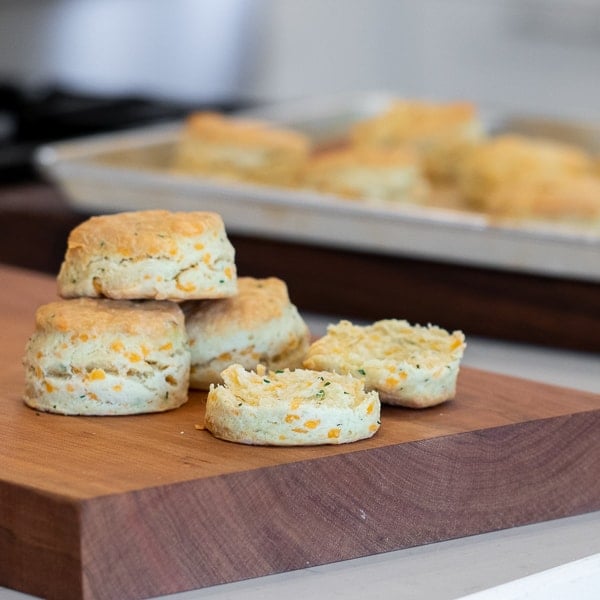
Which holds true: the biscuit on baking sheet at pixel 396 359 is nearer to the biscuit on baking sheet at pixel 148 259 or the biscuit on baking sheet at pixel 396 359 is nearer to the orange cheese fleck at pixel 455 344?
the orange cheese fleck at pixel 455 344

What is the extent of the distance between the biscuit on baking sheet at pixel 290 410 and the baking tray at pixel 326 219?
0.63 metres

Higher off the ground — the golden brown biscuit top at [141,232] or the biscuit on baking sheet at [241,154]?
the golden brown biscuit top at [141,232]

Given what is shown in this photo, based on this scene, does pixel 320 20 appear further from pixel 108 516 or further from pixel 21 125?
pixel 108 516

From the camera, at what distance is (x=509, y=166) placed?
92.8 inches

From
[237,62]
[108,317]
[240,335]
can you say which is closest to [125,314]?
[108,317]

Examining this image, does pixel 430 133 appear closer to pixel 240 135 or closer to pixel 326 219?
pixel 240 135

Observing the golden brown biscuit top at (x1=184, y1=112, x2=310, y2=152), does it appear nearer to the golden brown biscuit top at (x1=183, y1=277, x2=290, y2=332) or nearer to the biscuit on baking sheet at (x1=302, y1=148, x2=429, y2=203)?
the biscuit on baking sheet at (x1=302, y1=148, x2=429, y2=203)

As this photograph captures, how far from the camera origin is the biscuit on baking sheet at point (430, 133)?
2.61 m

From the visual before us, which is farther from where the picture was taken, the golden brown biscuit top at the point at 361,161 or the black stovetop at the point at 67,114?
the black stovetop at the point at 67,114

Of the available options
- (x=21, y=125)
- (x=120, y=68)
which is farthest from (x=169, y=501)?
(x=120, y=68)

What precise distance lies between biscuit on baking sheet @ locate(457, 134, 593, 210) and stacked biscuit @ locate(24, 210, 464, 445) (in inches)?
39.3

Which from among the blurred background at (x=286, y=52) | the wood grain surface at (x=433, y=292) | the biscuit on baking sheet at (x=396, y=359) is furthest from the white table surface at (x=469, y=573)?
the blurred background at (x=286, y=52)

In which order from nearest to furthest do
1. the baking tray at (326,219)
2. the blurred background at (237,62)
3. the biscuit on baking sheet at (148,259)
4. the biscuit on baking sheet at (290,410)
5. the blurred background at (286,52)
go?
the biscuit on baking sheet at (290,410) → the biscuit on baking sheet at (148,259) → the baking tray at (326,219) → the blurred background at (237,62) → the blurred background at (286,52)

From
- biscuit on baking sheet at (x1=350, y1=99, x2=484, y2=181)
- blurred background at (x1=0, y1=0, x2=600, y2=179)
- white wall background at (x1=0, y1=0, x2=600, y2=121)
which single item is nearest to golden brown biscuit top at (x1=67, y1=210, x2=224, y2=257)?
biscuit on baking sheet at (x1=350, y1=99, x2=484, y2=181)
